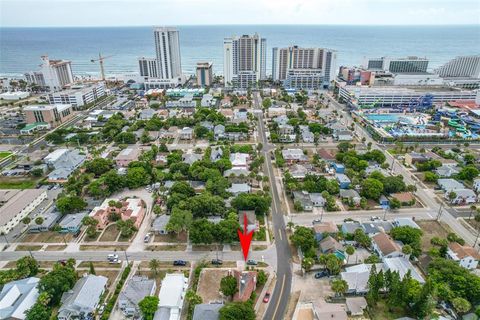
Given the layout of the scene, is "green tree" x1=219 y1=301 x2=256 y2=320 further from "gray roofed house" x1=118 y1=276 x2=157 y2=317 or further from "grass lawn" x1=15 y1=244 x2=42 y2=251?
"grass lawn" x1=15 y1=244 x2=42 y2=251

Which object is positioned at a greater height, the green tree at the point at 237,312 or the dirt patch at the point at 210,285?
the green tree at the point at 237,312

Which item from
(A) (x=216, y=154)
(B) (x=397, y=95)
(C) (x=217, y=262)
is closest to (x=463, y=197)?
(C) (x=217, y=262)

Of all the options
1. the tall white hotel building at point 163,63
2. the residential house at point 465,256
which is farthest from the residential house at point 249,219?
the tall white hotel building at point 163,63

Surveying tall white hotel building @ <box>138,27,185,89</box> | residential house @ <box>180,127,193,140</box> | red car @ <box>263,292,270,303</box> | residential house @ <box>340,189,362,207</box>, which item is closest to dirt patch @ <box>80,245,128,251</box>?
red car @ <box>263,292,270,303</box>

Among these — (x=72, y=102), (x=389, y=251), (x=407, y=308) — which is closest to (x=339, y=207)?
(x=389, y=251)

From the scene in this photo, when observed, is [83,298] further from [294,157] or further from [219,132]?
[219,132]

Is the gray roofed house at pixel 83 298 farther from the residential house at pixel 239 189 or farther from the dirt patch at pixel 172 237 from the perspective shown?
the residential house at pixel 239 189
